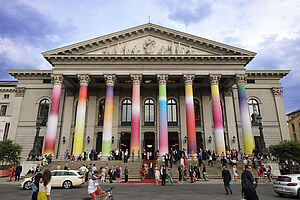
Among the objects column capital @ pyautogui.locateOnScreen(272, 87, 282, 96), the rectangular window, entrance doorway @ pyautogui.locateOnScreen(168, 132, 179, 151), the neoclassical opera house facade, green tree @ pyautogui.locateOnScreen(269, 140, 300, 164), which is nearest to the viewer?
green tree @ pyautogui.locateOnScreen(269, 140, 300, 164)

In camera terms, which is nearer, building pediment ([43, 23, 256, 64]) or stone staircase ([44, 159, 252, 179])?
stone staircase ([44, 159, 252, 179])

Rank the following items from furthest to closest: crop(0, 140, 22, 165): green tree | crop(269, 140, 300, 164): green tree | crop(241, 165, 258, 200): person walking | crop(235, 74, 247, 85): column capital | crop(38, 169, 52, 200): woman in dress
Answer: crop(235, 74, 247, 85): column capital < crop(269, 140, 300, 164): green tree < crop(0, 140, 22, 165): green tree < crop(241, 165, 258, 200): person walking < crop(38, 169, 52, 200): woman in dress

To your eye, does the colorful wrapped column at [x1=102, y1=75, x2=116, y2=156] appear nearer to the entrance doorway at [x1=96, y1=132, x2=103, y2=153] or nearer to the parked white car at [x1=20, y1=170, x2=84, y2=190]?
the entrance doorway at [x1=96, y1=132, x2=103, y2=153]

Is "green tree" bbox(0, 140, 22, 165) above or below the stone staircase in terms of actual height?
above

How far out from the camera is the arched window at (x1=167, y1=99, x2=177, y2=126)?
29766mm

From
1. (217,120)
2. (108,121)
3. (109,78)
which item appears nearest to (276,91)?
(217,120)

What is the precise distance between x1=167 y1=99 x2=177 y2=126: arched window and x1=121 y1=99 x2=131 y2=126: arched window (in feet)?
19.8

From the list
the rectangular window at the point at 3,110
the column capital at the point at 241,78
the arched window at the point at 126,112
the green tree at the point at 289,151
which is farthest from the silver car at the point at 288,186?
the rectangular window at the point at 3,110

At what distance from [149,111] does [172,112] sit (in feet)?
11.4

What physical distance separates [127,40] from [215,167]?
62.2ft

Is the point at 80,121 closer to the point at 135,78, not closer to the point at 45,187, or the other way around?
the point at 135,78

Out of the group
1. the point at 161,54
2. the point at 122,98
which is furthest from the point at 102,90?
the point at 161,54

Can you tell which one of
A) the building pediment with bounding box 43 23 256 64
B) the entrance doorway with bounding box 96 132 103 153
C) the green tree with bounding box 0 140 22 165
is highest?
the building pediment with bounding box 43 23 256 64

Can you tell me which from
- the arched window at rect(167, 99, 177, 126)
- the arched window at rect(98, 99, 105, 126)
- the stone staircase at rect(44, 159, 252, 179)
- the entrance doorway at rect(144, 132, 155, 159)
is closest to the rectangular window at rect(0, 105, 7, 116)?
the arched window at rect(98, 99, 105, 126)
